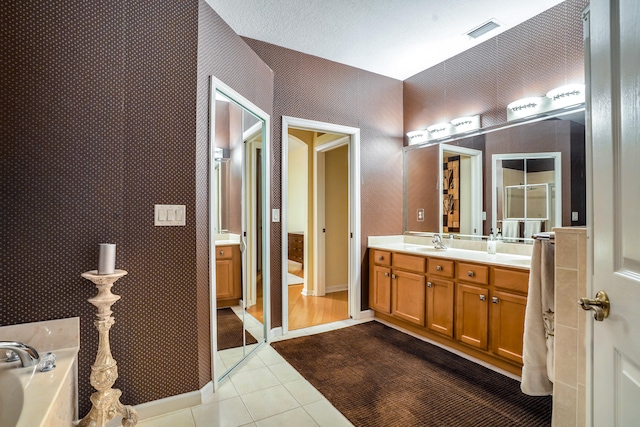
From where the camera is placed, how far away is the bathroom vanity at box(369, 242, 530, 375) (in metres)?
2.23

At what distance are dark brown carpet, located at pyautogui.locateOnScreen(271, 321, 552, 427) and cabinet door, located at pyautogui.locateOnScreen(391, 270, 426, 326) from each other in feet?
0.71

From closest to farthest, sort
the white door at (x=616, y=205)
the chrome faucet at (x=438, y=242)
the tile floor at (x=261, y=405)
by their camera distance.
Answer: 1. the white door at (x=616, y=205)
2. the tile floor at (x=261, y=405)
3. the chrome faucet at (x=438, y=242)

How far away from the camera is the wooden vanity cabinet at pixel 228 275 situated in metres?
2.26

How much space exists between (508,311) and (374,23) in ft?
8.10

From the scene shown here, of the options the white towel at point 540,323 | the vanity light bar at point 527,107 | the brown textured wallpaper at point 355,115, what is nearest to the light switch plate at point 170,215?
the brown textured wallpaper at point 355,115

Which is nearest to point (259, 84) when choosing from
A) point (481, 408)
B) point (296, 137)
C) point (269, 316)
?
point (296, 137)

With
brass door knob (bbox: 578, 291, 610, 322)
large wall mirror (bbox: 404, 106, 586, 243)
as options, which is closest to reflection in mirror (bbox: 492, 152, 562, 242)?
large wall mirror (bbox: 404, 106, 586, 243)

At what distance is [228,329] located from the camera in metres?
2.36

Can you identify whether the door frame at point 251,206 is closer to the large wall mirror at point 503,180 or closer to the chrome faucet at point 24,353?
the chrome faucet at point 24,353

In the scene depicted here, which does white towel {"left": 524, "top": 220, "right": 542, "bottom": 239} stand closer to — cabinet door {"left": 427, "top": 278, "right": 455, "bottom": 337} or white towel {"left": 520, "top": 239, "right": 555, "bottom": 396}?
cabinet door {"left": 427, "top": 278, "right": 455, "bottom": 337}

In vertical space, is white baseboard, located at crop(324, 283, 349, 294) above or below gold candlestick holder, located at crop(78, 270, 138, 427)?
below

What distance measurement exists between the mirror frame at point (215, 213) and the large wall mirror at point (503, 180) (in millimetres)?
1737

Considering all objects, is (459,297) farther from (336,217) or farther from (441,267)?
(336,217)

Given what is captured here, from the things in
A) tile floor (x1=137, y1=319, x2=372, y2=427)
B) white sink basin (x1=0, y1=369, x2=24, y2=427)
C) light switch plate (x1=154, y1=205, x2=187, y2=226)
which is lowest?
tile floor (x1=137, y1=319, x2=372, y2=427)
